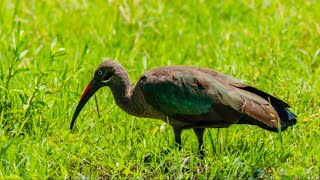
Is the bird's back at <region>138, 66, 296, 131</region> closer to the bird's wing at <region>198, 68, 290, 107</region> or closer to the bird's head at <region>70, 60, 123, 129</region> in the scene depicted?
the bird's wing at <region>198, 68, 290, 107</region>

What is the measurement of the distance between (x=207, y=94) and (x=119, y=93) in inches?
33.4

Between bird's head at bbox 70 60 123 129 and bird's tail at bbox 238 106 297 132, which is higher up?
bird's head at bbox 70 60 123 129

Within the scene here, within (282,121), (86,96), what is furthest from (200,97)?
(86,96)

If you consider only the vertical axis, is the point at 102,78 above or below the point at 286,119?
above

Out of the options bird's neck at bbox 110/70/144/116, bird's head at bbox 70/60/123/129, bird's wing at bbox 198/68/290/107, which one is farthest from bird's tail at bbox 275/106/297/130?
bird's head at bbox 70/60/123/129

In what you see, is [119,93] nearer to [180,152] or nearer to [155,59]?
[180,152]

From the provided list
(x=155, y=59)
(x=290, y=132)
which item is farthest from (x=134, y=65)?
(x=290, y=132)

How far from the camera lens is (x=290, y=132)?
283 inches

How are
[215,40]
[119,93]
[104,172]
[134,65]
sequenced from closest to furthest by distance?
[104,172] → [119,93] → [134,65] → [215,40]

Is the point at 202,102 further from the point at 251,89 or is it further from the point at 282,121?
the point at 282,121

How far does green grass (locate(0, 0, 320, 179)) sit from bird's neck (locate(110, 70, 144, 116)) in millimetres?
229

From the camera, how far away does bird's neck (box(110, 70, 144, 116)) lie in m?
6.99

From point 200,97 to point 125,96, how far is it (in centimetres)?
73

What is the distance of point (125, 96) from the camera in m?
7.10
